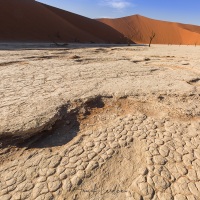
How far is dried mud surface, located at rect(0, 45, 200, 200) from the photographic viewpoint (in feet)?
5.56

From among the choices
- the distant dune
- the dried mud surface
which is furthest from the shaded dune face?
the dried mud surface

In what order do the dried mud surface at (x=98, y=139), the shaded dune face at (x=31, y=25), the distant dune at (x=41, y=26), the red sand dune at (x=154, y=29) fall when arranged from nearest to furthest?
the dried mud surface at (x=98, y=139)
the shaded dune face at (x=31, y=25)
the distant dune at (x=41, y=26)
the red sand dune at (x=154, y=29)

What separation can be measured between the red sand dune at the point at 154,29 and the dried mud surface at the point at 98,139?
36.7 metres

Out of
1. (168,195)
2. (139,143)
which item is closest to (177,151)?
(139,143)

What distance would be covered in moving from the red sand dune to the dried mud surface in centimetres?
3672

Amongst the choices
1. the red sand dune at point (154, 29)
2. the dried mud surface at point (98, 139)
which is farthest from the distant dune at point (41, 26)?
the dried mud surface at point (98, 139)

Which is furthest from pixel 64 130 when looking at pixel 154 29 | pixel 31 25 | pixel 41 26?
pixel 154 29

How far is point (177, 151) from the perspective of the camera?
2133 mm

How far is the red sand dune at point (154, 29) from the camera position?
3966cm

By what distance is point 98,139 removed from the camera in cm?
227

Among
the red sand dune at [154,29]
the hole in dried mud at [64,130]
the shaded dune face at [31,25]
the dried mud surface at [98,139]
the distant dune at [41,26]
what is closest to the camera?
the dried mud surface at [98,139]

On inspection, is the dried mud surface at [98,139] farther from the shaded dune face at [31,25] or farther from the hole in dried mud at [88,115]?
the shaded dune face at [31,25]

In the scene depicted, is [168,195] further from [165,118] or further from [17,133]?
[17,133]

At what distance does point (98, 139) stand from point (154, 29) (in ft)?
148
